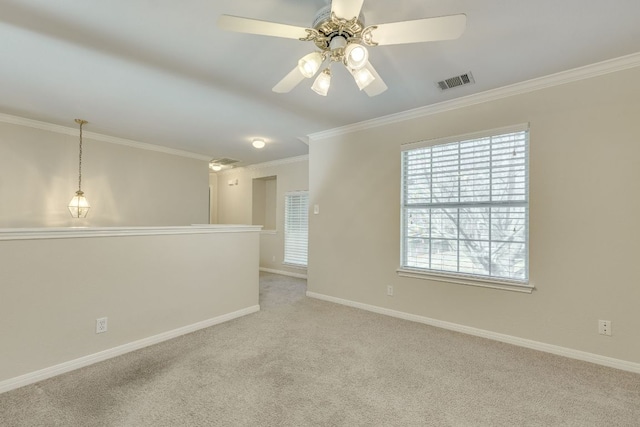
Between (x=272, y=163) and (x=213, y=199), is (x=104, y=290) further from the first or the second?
(x=213, y=199)

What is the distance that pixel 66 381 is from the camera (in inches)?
85.0

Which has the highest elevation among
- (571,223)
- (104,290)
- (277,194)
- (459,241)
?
(277,194)

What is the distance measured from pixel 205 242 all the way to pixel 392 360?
2236 millimetres

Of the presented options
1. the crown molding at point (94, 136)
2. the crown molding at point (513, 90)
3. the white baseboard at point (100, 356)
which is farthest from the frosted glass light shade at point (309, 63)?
the crown molding at point (94, 136)

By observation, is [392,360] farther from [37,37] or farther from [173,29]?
[37,37]

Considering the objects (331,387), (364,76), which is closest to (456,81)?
(364,76)

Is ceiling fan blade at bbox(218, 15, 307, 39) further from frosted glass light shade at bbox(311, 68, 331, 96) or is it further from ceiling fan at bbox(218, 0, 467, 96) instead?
frosted glass light shade at bbox(311, 68, 331, 96)

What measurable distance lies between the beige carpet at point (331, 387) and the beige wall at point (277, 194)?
3352 millimetres

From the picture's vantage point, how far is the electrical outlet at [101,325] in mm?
2506

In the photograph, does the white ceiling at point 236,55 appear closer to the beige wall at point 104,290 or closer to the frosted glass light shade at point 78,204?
the frosted glass light shade at point 78,204

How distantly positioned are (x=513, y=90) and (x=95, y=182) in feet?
18.4

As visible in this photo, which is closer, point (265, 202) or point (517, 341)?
point (517, 341)

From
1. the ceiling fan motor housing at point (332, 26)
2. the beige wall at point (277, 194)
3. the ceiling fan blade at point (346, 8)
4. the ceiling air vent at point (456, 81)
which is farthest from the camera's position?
the beige wall at point (277, 194)

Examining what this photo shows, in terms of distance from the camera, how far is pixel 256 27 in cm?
156
